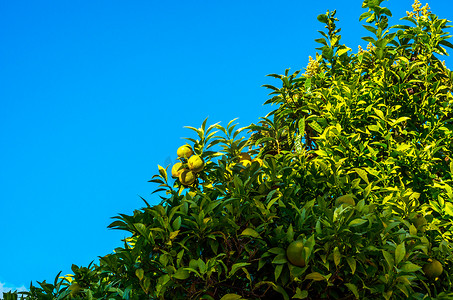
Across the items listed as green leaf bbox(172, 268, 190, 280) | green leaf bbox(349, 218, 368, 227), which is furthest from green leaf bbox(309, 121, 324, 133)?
green leaf bbox(172, 268, 190, 280)

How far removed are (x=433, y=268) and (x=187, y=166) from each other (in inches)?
102

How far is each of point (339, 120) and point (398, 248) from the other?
2.04 meters

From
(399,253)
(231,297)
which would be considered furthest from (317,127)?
(231,297)

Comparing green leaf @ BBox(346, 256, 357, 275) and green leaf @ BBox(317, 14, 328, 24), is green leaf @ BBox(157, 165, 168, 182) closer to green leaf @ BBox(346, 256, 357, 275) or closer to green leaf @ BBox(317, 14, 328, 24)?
green leaf @ BBox(346, 256, 357, 275)

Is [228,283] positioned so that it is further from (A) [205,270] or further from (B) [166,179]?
(B) [166,179]

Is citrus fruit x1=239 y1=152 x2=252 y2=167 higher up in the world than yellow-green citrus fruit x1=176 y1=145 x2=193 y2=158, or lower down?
lower down

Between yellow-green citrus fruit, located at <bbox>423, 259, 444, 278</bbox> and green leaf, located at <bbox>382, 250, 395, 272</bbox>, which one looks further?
yellow-green citrus fruit, located at <bbox>423, 259, 444, 278</bbox>

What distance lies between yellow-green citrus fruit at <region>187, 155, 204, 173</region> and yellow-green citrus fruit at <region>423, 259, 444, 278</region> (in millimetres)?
2390

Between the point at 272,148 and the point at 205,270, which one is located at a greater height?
the point at 272,148

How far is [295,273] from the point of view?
10.5 feet

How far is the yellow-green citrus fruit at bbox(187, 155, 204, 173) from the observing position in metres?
4.33

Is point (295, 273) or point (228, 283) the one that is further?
Answer: point (228, 283)

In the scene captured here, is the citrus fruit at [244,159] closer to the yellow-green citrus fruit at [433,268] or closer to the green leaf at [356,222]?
the green leaf at [356,222]

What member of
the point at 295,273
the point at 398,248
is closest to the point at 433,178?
the point at 398,248
